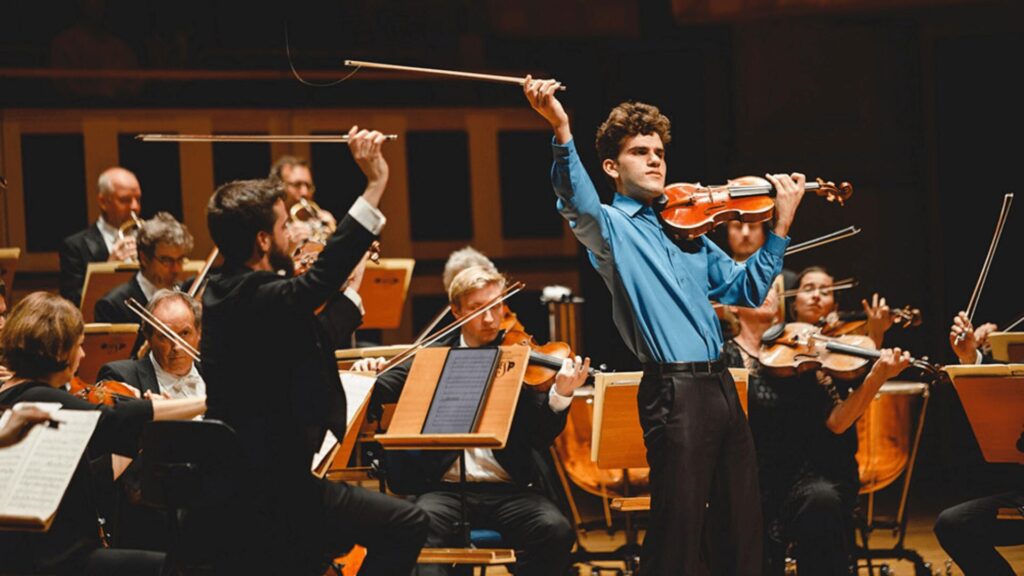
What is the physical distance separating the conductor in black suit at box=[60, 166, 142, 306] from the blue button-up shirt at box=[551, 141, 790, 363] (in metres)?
2.88

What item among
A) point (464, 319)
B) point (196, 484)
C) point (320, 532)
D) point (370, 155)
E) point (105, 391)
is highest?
point (370, 155)

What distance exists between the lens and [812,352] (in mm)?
4320

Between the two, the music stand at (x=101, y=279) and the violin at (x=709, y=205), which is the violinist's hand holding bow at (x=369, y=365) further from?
the music stand at (x=101, y=279)

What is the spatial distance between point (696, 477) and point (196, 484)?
1.22m

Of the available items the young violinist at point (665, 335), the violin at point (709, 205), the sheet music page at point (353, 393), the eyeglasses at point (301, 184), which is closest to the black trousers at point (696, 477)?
the young violinist at point (665, 335)

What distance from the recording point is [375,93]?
6.79 m

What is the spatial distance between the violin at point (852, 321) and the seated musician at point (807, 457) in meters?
0.20

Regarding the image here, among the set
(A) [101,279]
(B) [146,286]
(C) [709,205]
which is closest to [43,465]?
(C) [709,205]

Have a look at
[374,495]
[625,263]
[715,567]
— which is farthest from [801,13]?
[374,495]

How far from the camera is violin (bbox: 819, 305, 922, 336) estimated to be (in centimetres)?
450

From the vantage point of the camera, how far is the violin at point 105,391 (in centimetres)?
360

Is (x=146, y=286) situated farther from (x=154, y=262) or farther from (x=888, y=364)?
(x=888, y=364)

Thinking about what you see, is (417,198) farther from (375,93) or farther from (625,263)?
(625,263)

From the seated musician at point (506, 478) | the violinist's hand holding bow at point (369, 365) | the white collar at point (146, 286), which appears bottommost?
the seated musician at point (506, 478)
